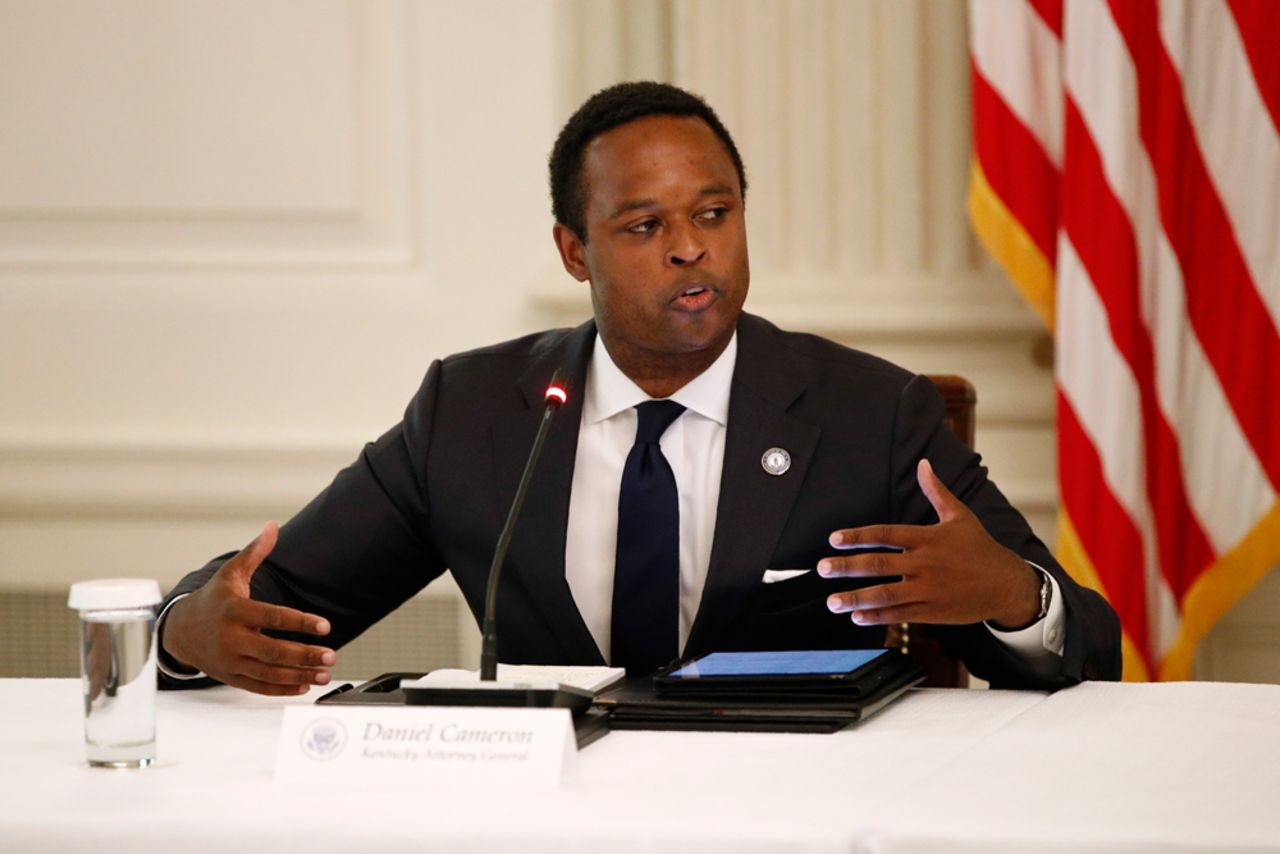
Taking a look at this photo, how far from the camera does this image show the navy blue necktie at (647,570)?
2256 millimetres

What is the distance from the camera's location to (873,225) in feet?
11.8

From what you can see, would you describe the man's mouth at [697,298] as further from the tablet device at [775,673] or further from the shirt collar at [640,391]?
the tablet device at [775,673]

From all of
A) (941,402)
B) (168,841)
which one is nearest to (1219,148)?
(941,402)

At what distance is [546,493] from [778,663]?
0.58 metres

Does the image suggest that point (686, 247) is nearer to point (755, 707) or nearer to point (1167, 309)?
point (755, 707)

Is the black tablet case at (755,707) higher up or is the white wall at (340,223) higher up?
the white wall at (340,223)

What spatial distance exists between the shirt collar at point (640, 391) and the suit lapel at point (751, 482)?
24 mm

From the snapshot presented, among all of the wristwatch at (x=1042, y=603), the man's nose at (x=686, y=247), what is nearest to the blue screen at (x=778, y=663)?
the wristwatch at (x=1042, y=603)

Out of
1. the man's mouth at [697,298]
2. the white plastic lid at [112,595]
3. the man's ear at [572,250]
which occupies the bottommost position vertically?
the white plastic lid at [112,595]

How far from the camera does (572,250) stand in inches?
103

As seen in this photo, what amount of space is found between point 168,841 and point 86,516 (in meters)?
2.73

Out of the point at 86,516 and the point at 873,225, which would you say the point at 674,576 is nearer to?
the point at 873,225

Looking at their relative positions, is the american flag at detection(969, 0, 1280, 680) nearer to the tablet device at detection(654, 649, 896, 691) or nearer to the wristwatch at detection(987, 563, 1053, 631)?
the wristwatch at detection(987, 563, 1053, 631)

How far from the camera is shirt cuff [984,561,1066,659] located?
1986mm
